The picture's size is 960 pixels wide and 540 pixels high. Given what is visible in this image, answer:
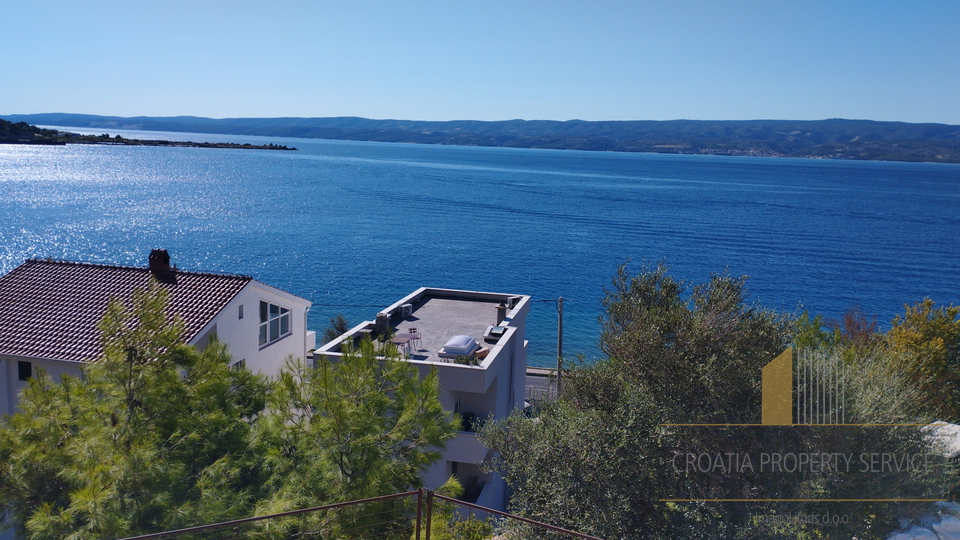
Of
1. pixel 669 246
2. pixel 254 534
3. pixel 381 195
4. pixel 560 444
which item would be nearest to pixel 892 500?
pixel 560 444

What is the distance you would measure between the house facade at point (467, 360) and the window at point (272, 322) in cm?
209

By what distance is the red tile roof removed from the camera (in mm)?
18094

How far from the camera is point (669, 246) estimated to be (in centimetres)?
7856

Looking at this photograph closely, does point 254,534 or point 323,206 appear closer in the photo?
point 254,534

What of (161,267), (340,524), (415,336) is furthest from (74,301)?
(340,524)

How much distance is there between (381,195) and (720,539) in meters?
114

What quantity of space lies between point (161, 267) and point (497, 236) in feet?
208

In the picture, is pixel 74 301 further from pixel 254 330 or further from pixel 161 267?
pixel 254 330

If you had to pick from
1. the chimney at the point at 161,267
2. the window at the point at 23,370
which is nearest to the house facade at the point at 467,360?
the chimney at the point at 161,267

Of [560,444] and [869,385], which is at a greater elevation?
[869,385]

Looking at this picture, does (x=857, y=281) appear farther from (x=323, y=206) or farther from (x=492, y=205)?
(x=323, y=206)

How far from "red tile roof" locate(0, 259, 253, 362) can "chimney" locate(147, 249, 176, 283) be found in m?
0.20

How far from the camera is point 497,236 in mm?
82812

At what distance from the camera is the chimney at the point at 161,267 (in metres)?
20.5
